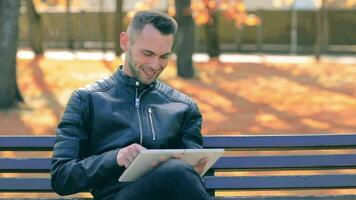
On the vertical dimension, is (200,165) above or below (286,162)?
above

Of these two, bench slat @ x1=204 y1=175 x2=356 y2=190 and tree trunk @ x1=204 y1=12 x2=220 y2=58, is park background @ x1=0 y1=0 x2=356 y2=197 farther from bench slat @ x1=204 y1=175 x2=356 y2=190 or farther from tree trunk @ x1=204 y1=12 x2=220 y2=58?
bench slat @ x1=204 y1=175 x2=356 y2=190

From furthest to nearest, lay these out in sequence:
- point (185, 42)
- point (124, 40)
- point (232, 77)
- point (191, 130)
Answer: point (232, 77)
point (185, 42)
point (191, 130)
point (124, 40)

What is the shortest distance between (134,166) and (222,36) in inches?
1272

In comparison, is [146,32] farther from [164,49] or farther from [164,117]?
[164,117]

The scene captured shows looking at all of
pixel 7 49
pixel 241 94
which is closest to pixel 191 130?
pixel 7 49

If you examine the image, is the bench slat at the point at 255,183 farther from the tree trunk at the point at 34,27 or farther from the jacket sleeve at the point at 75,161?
the tree trunk at the point at 34,27

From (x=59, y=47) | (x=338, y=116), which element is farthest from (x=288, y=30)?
(x=338, y=116)

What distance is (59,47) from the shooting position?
34250mm

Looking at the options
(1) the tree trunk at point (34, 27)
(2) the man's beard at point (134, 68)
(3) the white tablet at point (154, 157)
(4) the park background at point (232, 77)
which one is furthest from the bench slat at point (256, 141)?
(1) the tree trunk at point (34, 27)

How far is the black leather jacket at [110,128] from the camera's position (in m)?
3.35

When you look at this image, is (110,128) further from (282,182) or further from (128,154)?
(282,182)

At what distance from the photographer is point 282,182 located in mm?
4234

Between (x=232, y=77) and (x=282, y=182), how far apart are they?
1362cm

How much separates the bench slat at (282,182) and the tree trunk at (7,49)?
8.04 meters
